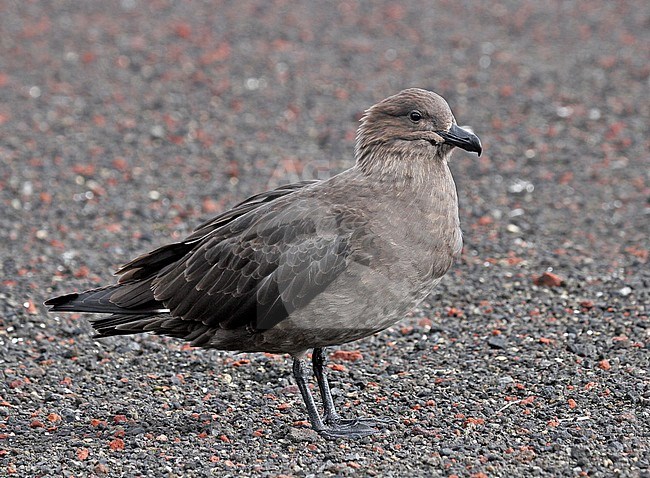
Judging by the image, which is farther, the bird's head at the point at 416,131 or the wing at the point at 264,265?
the bird's head at the point at 416,131

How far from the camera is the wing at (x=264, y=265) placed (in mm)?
5250

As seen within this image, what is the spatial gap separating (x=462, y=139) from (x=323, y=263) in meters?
1.01

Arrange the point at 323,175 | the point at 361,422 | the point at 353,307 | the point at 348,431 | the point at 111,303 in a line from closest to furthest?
the point at 353,307 → the point at 348,431 → the point at 361,422 → the point at 111,303 → the point at 323,175

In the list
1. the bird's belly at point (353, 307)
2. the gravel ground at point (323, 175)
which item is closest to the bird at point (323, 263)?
the bird's belly at point (353, 307)

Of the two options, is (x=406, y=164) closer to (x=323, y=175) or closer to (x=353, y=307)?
(x=353, y=307)

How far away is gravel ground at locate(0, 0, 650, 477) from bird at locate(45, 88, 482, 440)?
1.75ft

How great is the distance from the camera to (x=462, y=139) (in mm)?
5469

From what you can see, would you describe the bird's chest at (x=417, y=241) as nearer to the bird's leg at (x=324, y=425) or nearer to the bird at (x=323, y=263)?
the bird at (x=323, y=263)

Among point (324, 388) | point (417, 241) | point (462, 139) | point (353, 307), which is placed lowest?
point (324, 388)

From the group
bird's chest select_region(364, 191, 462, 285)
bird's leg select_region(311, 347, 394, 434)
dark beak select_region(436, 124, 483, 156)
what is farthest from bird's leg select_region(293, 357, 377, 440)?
dark beak select_region(436, 124, 483, 156)

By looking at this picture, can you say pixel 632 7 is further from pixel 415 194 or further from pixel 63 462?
pixel 63 462

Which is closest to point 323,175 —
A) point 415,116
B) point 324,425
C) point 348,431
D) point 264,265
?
point 415,116

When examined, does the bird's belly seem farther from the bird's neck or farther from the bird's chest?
the bird's neck

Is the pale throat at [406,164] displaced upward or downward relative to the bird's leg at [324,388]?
upward
